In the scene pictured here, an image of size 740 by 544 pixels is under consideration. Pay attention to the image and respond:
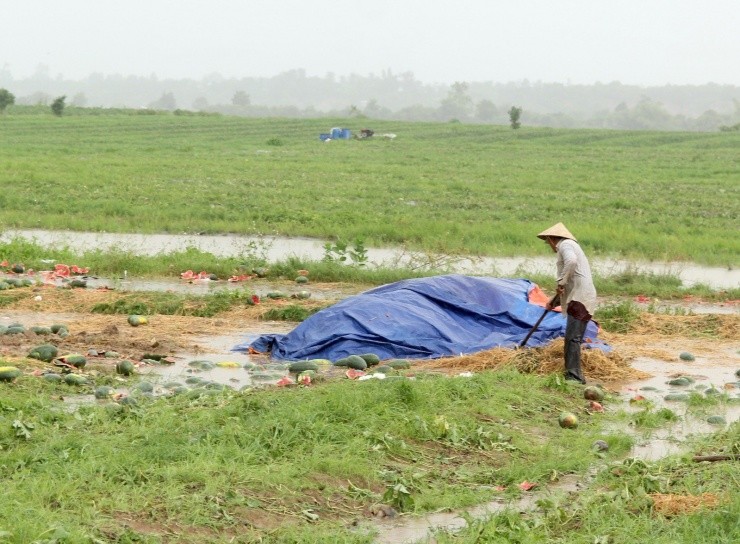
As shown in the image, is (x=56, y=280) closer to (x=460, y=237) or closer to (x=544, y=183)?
(x=460, y=237)

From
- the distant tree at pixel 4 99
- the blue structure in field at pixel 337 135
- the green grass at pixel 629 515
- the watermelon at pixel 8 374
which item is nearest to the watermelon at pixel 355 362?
the watermelon at pixel 8 374

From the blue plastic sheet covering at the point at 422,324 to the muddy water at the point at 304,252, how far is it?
3.46 metres

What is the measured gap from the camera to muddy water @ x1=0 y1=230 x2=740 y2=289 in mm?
15852

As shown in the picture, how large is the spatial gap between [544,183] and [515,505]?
21515mm

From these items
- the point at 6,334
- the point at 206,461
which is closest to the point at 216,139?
the point at 6,334

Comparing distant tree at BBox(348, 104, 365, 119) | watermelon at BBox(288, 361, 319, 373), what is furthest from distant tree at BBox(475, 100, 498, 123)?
watermelon at BBox(288, 361, 319, 373)

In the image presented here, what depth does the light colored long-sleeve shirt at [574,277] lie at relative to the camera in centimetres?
955

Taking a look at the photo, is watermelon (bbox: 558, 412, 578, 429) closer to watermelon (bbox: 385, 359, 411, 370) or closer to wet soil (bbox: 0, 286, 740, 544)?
wet soil (bbox: 0, 286, 740, 544)

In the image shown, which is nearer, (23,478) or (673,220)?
(23,478)

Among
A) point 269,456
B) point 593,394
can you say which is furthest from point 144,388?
point 593,394

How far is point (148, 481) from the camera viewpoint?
20.1ft

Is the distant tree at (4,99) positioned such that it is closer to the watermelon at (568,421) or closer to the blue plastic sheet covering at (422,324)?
the blue plastic sheet covering at (422,324)

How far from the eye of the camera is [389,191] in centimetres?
2491

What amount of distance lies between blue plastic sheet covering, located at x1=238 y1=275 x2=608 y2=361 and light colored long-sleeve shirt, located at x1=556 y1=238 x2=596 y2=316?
1294 millimetres
